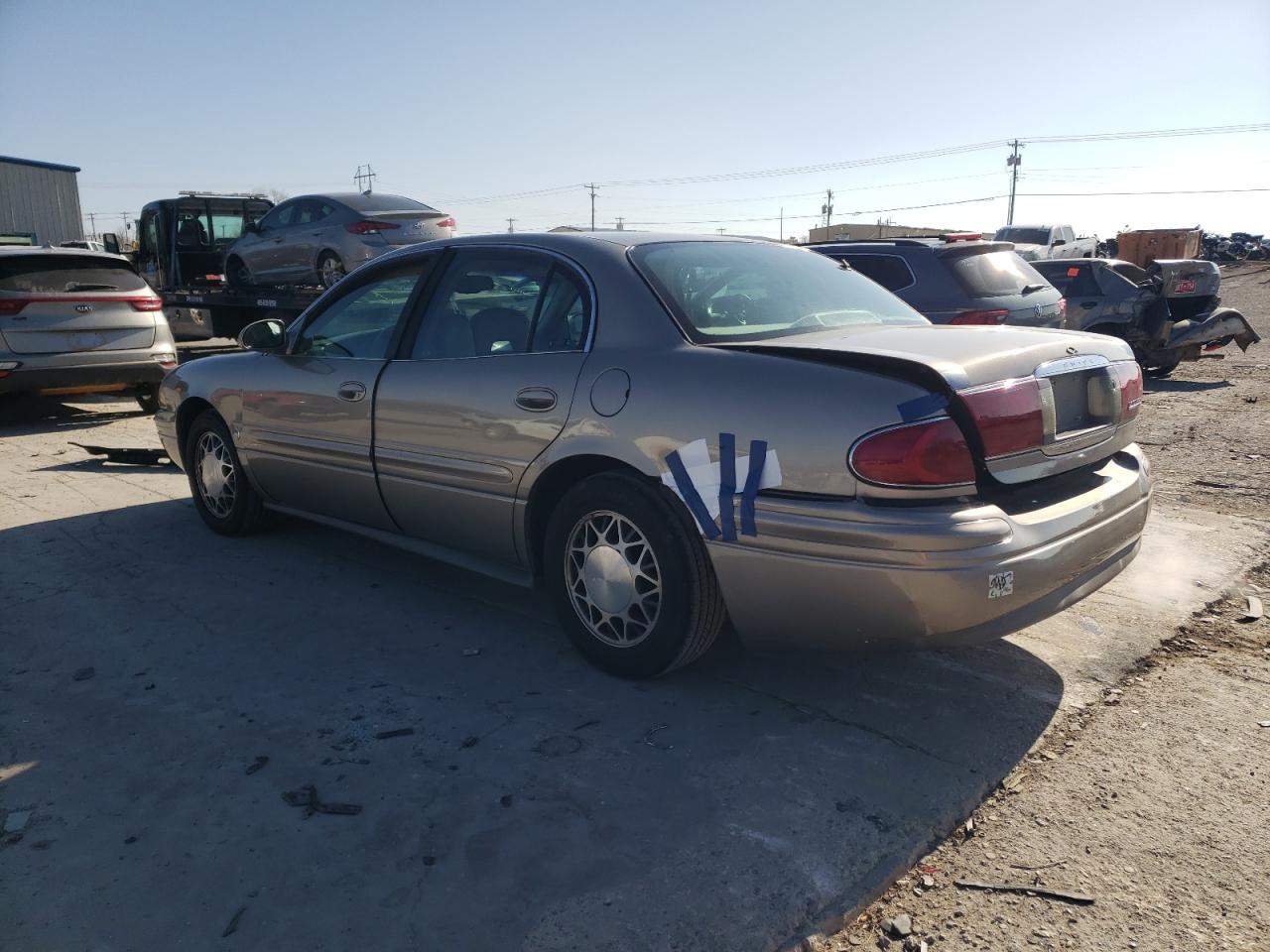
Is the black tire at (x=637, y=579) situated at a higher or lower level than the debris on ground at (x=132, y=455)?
higher

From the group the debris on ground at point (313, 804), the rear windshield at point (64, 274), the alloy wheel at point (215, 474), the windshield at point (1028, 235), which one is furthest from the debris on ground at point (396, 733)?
the windshield at point (1028, 235)

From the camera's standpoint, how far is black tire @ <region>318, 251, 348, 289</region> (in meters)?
11.8

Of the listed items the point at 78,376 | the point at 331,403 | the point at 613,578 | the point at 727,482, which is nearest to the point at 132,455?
the point at 78,376

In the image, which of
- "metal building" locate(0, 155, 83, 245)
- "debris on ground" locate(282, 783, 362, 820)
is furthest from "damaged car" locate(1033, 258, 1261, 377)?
"metal building" locate(0, 155, 83, 245)

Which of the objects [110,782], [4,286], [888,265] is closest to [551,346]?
[110,782]

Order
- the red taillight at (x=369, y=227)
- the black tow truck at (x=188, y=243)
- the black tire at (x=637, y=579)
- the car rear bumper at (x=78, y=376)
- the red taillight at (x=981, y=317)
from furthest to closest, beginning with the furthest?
1. the black tow truck at (x=188, y=243)
2. the red taillight at (x=369, y=227)
3. the car rear bumper at (x=78, y=376)
4. the red taillight at (x=981, y=317)
5. the black tire at (x=637, y=579)

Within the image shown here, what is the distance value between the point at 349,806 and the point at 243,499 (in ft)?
9.98

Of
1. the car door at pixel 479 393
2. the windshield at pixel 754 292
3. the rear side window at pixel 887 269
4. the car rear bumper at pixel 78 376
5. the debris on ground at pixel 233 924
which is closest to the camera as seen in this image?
the debris on ground at pixel 233 924

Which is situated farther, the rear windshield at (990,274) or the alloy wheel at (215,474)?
the rear windshield at (990,274)

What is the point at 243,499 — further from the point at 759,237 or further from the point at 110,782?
the point at 759,237

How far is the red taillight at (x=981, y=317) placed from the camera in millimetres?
7703

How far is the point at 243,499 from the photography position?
17.6 ft

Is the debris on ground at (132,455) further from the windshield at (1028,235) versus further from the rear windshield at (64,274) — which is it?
the windshield at (1028,235)

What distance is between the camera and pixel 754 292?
376 centimetres
